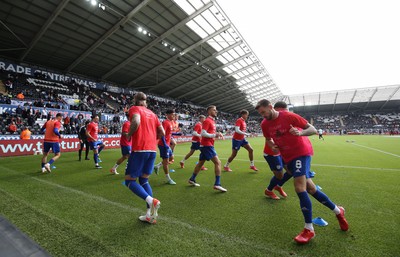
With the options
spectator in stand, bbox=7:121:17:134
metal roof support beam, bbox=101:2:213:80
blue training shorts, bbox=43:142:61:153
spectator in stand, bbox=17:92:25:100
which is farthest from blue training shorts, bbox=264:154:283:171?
spectator in stand, bbox=17:92:25:100

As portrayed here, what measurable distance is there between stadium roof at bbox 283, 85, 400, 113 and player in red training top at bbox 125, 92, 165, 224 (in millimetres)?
67173

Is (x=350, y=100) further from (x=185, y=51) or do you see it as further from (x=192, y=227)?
(x=192, y=227)

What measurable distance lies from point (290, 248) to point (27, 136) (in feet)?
47.8

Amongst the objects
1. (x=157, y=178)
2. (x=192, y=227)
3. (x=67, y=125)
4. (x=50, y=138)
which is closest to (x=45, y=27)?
(x=67, y=125)

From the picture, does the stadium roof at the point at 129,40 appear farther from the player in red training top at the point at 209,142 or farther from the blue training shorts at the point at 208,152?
the blue training shorts at the point at 208,152

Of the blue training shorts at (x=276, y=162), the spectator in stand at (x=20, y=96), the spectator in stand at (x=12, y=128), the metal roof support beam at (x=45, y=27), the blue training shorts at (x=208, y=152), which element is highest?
Result: the metal roof support beam at (x=45, y=27)

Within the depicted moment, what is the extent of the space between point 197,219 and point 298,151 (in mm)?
1900

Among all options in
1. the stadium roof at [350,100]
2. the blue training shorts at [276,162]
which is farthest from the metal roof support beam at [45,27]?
the stadium roof at [350,100]

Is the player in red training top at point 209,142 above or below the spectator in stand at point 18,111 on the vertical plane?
below

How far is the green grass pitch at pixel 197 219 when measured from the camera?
246 centimetres

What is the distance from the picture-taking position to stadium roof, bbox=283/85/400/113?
52.9 meters

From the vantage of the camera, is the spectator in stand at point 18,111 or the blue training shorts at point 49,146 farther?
the spectator in stand at point 18,111

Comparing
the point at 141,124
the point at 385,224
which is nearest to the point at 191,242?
the point at 141,124

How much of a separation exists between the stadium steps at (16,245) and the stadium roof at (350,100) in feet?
225
